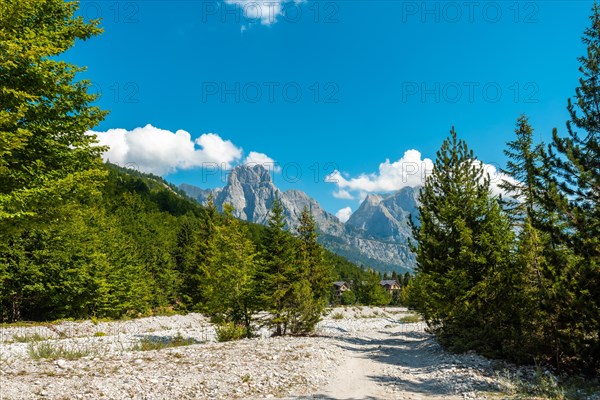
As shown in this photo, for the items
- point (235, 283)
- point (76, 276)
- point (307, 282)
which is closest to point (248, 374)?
point (235, 283)

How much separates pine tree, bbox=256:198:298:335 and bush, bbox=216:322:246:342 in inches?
89.5

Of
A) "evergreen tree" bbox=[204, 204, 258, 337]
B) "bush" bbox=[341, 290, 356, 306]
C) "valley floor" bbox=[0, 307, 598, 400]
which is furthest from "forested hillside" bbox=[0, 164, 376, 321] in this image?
"bush" bbox=[341, 290, 356, 306]

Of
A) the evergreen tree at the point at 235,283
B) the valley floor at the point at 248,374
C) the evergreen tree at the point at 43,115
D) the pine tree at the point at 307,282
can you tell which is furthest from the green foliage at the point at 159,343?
the evergreen tree at the point at 43,115

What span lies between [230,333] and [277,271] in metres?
5.18

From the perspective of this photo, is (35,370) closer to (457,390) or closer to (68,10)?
(68,10)

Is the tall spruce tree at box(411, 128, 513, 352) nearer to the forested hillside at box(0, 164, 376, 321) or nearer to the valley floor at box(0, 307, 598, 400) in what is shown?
the valley floor at box(0, 307, 598, 400)

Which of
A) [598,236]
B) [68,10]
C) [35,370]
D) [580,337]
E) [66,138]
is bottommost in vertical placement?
[35,370]

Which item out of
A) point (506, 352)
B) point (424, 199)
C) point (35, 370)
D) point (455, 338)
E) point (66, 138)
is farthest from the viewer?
point (424, 199)

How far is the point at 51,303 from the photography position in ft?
115

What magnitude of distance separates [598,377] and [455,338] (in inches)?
298

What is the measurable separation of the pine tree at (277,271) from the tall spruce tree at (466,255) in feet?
31.1

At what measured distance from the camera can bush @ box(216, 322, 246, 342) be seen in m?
22.4

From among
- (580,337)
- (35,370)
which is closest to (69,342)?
(35,370)

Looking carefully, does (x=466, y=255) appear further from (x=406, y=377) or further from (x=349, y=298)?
(x=349, y=298)
